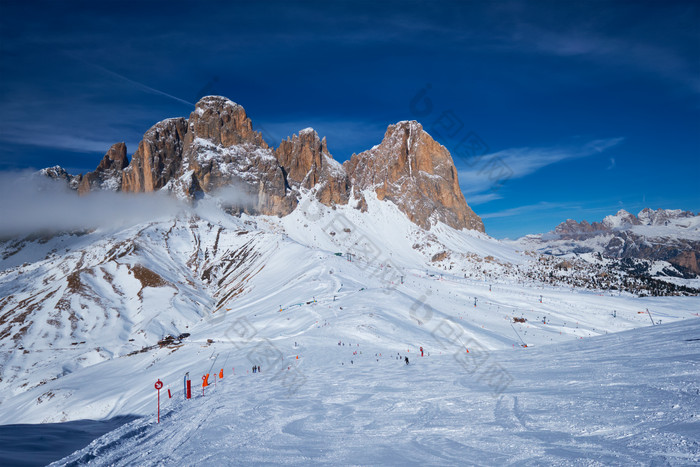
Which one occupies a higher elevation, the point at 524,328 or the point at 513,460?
the point at 513,460

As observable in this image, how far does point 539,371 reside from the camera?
16031 mm

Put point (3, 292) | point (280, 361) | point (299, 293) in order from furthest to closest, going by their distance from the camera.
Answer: point (3, 292) → point (299, 293) → point (280, 361)

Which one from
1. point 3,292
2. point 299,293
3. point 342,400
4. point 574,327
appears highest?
point 3,292

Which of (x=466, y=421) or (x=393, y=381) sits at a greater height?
(x=466, y=421)

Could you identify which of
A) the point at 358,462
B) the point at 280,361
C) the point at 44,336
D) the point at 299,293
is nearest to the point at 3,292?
the point at 44,336

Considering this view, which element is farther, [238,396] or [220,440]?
[238,396]

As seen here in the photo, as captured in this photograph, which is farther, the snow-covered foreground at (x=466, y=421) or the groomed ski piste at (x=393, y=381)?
the groomed ski piste at (x=393, y=381)

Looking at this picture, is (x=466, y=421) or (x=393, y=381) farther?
(x=393, y=381)

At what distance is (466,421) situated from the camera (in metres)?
10.6

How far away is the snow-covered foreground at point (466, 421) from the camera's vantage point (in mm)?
7895

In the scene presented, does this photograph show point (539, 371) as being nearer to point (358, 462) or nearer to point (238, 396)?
point (358, 462)

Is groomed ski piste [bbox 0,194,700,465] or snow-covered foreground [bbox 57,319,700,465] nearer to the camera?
snow-covered foreground [bbox 57,319,700,465]

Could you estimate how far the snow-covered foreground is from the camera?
789cm

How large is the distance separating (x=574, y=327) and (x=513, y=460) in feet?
208
